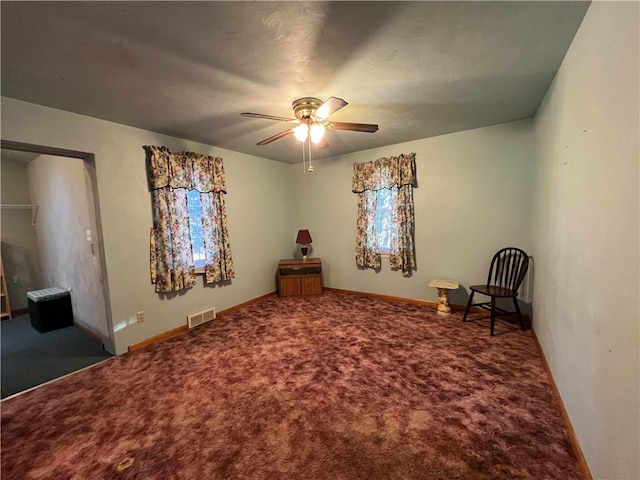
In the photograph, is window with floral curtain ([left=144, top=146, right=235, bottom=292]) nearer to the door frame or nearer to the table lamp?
the door frame

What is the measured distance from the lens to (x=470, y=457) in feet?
4.70

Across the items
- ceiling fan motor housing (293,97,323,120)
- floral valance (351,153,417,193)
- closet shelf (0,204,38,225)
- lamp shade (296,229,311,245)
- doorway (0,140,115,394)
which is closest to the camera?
ceiling fan motor housing (293,97,323,120)

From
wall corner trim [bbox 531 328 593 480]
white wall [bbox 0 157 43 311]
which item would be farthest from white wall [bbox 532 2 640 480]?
white wall [bbox 0 157 43 311]

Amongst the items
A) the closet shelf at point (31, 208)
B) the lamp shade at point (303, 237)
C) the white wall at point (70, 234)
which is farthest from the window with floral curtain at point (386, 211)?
the closet shelf at point (31, 208)

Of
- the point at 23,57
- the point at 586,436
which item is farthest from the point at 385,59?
the point at 586,436

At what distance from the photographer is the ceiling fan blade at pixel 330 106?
1825mm

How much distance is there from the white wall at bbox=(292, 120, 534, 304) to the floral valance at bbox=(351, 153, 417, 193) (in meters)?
0.12

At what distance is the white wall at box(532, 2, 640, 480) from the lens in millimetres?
965

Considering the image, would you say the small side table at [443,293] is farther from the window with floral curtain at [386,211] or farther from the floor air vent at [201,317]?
the floor air vent at [201,317]

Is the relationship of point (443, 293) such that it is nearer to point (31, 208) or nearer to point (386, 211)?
point (386, 211)

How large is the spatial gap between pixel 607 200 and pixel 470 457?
59.3 inches

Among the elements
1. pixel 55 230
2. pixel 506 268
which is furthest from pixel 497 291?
pixel 55 230

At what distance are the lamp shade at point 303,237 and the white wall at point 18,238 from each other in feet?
14.9

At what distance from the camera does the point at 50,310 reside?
3443 mm
